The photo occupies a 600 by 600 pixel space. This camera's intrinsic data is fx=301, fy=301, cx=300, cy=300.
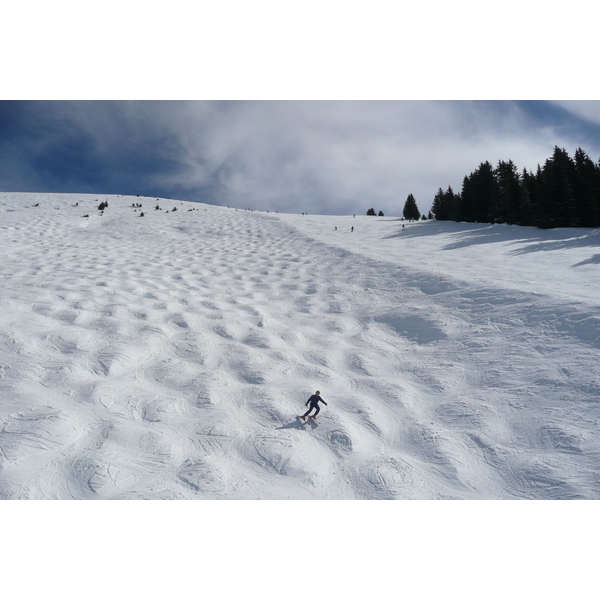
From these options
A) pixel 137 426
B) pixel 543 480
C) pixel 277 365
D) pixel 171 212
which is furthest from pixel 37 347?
pixel 171 212

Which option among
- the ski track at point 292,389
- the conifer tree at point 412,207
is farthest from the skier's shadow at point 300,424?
the conifer tree at point 412,207

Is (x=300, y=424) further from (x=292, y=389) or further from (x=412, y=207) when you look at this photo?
(x=412, y=207)

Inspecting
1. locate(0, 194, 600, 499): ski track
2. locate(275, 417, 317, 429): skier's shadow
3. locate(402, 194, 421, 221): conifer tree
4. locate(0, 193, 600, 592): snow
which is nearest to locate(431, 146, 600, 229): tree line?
locate(0, 193, 600, 592): snow

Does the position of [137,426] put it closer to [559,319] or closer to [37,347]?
[37,347]

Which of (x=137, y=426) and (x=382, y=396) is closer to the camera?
(x=137, y=426)

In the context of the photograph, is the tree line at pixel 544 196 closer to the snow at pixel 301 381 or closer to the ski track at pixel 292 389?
the snow at pixel 301 381

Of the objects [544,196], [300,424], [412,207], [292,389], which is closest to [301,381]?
[292,389]

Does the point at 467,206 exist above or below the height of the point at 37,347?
above
